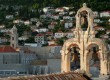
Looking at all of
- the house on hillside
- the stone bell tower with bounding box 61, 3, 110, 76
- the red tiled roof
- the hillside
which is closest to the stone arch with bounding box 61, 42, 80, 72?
the stone bell tower with bounding box 61, 3, 110, 76

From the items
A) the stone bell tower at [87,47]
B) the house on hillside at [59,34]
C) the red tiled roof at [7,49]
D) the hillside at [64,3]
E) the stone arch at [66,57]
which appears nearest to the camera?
the stone bell tower at [87,47]

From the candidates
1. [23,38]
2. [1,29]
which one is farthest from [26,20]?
[23,38]

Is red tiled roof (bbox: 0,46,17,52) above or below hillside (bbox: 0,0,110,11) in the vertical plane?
below

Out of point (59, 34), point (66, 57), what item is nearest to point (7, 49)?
point (59, 34)

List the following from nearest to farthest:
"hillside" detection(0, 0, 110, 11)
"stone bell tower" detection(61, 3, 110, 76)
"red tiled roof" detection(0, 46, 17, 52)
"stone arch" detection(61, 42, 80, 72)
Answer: "stone bell tower" detection(61, 3, 110, 76)
"stone arch" detection(61, 42, 80, 72)
"red tiled roof" detection(0, 46, 17, 52)
"hillside" detection(0, 0, 110, 11)

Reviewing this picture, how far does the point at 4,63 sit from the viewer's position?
102 m

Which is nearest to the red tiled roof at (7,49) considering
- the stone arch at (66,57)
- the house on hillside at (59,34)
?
the house on hillside at (59,34)

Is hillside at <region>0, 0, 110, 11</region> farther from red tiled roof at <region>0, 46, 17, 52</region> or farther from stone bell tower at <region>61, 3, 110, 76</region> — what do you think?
stone bell tower at <region>61, 3, 110, 76</region>

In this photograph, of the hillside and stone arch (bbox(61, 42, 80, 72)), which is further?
the hillside

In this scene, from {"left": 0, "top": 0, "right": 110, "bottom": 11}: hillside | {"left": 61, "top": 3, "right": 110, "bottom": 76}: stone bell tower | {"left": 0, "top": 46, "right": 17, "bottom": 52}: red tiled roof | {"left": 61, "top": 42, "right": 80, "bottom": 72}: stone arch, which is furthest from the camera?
{"left": 0, "top": 0, "right": 110, "bottom": 11}: hillside

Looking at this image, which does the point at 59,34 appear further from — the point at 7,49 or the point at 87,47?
the point at 87,47

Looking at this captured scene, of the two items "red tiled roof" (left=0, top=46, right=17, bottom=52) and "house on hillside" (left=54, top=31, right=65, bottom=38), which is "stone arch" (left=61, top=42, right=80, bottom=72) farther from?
"house on hillside" (left=54, top=31, right=65, bottom=38)

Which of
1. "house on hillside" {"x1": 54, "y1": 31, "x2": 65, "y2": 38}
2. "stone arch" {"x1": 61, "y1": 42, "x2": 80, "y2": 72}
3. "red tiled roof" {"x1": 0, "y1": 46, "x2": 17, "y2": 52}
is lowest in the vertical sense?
"stone arch" {"x1": 61, "y1": 42, "x2": 80, "y2": 72}

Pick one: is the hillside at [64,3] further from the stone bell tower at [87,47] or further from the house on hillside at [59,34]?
the stone bell tower at [87,47]
